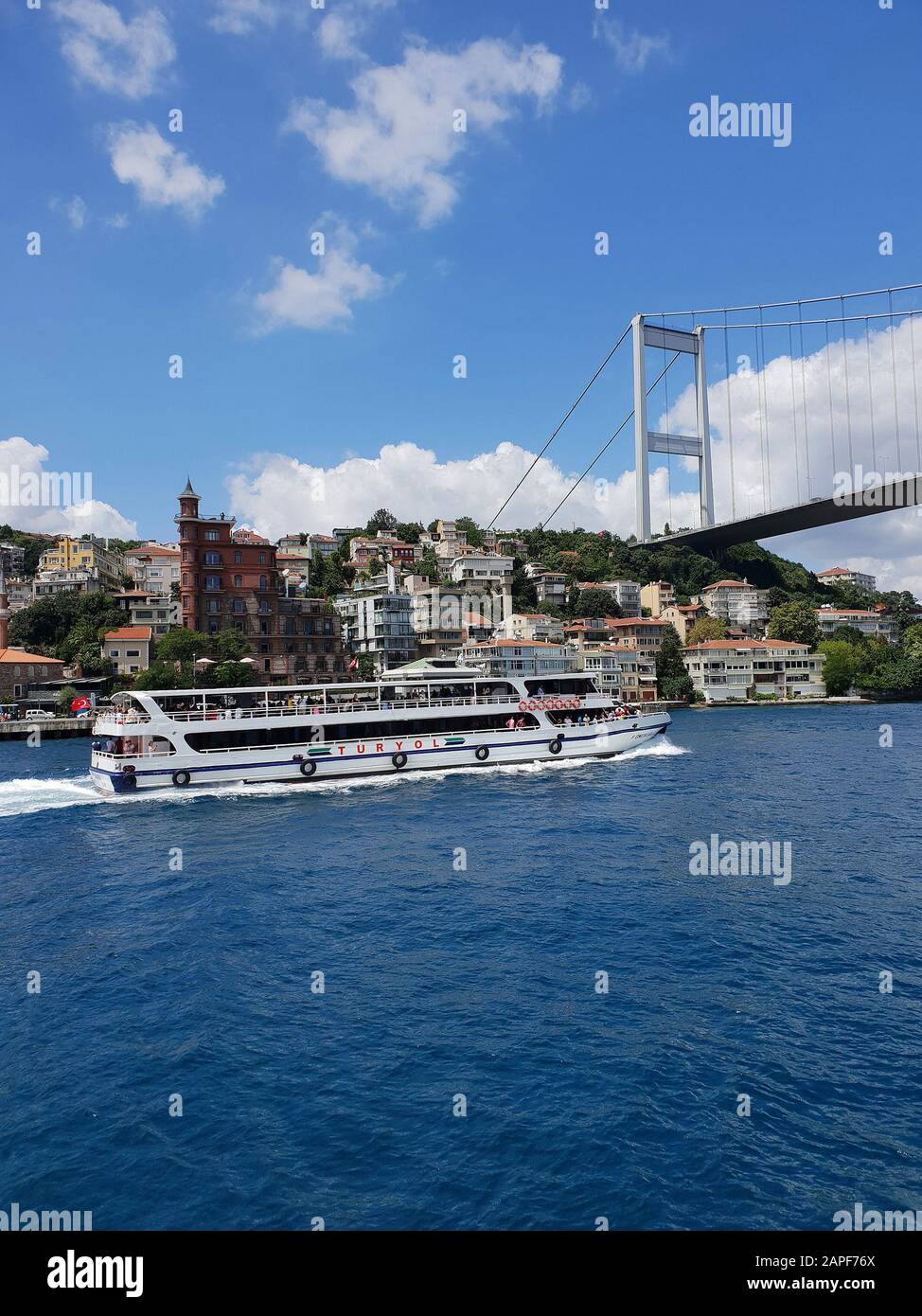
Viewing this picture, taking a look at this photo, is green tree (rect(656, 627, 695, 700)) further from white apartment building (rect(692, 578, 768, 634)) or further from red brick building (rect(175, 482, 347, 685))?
red brick building (rect(175, 482, 347, 685))

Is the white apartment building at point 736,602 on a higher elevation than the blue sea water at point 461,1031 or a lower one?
higher

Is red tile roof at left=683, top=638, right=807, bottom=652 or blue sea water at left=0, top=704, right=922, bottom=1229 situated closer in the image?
blue sea water at left=0, top=704, right=922, bottom=1229

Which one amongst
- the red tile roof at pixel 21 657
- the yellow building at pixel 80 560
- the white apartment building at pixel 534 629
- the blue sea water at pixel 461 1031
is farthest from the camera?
the yellow building at pixel 80 560

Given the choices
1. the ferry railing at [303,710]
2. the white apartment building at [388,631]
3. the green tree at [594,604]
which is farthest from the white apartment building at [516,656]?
the ferry railing at [303,710]

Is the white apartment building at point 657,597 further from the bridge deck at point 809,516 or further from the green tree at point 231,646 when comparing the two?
the green tree at point 231,646

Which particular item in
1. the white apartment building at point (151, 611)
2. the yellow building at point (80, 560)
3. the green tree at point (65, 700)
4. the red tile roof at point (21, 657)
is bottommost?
the green tree at point (65, 700)

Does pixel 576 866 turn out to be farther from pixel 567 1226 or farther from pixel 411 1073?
pixel 567 1226

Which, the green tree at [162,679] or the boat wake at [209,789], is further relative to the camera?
the green tree at [162,679]

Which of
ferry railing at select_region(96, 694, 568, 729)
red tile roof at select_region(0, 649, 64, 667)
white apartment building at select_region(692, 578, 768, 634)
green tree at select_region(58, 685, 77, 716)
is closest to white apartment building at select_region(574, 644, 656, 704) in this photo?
white apartment building at select_region(692, 578, 768, 634)
